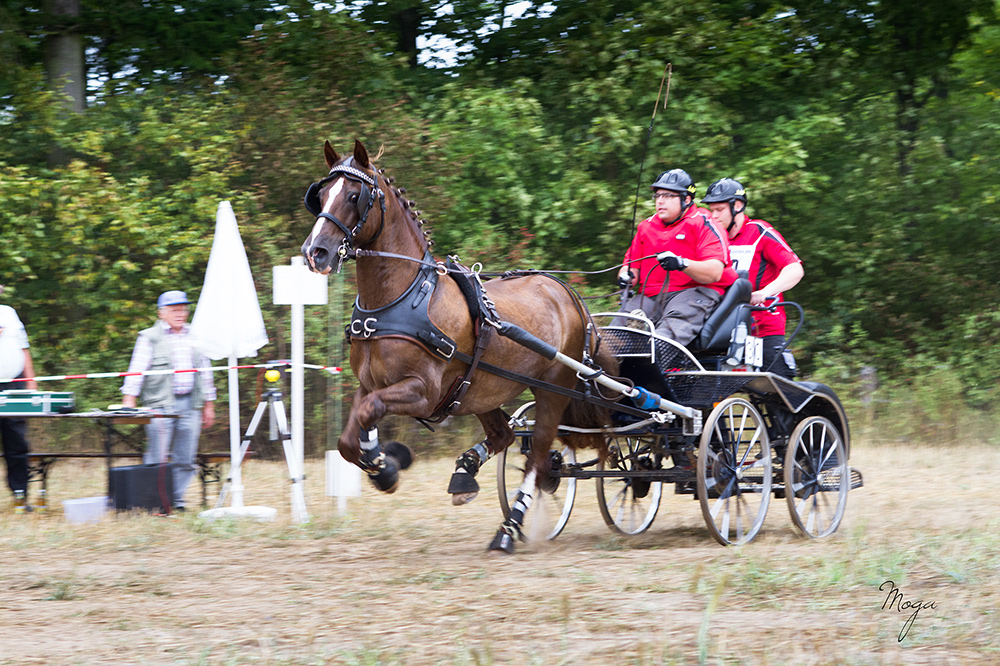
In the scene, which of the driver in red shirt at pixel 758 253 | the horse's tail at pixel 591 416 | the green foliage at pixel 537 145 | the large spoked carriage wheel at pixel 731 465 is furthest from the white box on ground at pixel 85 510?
the driver in red shirt at pixel 758 253

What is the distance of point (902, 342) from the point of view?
15047 millimetres

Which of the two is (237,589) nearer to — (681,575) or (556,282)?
(681,575)

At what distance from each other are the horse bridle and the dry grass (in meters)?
1.67

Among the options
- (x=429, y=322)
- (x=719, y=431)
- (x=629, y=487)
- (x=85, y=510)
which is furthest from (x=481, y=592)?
(x=85, y=510)

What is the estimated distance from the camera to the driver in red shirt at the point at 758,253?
7.25 meters

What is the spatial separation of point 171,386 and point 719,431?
4224mm

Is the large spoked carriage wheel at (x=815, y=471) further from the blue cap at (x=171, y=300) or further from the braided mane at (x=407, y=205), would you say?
the blue cap at (x=171, y=300)

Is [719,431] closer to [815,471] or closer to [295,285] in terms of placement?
[815,471]

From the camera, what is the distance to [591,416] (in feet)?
22.3

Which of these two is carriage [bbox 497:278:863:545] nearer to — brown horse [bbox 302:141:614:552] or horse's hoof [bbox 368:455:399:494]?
brown horse [bbox 302:141:614:552]

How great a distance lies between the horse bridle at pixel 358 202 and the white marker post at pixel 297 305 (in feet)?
6.23

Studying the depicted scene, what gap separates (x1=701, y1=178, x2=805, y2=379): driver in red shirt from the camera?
725 cm

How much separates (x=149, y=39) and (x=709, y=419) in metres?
11.1

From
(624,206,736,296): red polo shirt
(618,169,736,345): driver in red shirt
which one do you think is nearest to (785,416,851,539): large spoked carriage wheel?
(618,169,736,345): driver in red shirt
